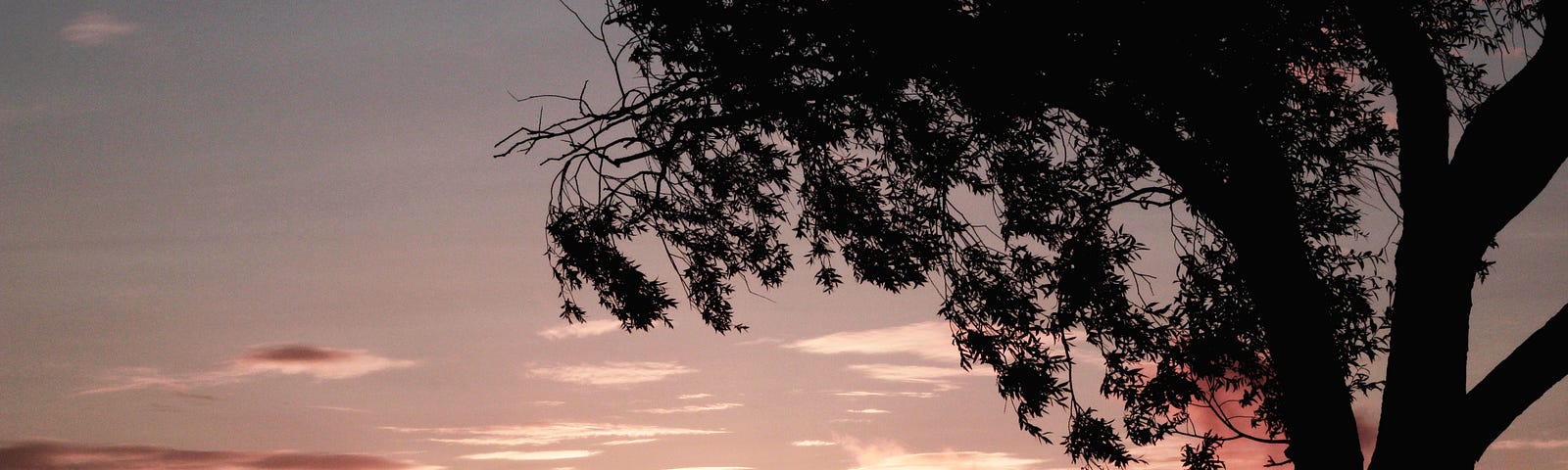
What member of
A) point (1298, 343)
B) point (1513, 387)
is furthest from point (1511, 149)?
point (1298, 343)

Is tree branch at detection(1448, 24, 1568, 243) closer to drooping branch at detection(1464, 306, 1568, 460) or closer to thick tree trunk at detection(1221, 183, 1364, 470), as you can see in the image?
drooping branch at detection(1464, 306, 1568, 460)

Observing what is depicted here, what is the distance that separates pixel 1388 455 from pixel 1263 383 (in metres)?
3.97

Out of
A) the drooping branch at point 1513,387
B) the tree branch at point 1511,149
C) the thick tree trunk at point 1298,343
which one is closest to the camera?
the drooping branch at point 1513,387

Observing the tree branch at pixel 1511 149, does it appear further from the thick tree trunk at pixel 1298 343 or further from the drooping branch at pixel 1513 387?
the thick tree trunk at pixel 1298 343

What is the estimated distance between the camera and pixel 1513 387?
10.1 meters

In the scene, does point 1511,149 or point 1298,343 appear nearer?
point 1511,149

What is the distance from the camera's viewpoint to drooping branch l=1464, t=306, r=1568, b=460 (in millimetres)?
10062

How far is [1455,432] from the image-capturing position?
1009cm

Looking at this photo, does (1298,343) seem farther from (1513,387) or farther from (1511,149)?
(1511,149)

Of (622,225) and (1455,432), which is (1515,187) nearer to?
(1455,432)

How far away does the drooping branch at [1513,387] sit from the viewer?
10062mm

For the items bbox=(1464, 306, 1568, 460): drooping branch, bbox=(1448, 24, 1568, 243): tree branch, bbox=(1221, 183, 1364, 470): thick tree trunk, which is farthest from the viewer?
bbox=(1221, 183, 1364, 470): thick tree trunk

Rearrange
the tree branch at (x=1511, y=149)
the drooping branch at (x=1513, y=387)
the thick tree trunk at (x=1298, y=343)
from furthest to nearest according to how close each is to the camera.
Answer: the thick tree trunk at (x=1298, y=343) < the tree branch at (x=1511, y=149) < the drooping branch at (x=1513, y=387)

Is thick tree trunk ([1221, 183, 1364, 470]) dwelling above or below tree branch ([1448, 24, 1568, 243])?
below
